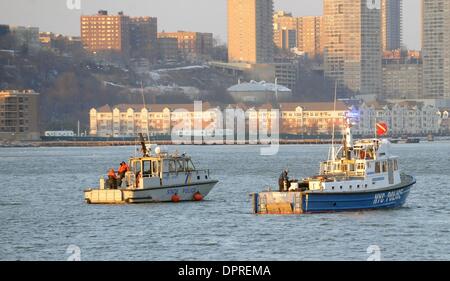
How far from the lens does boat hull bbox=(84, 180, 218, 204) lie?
57.0 metres

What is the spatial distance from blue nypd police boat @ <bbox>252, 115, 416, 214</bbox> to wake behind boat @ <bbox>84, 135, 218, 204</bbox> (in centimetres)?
667

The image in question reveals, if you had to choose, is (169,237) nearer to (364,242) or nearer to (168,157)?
(364,242)

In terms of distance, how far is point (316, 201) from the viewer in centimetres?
4894

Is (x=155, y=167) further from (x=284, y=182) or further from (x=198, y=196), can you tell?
(x=284, y=182)

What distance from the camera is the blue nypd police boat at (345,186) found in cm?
4891

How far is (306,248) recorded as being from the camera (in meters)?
40.8

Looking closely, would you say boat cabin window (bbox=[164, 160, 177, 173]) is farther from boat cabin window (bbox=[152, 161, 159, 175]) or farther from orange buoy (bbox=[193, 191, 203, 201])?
orange buoy (bbox=[193, 191, 203, 201])

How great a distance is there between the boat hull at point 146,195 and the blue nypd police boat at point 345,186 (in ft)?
22.3

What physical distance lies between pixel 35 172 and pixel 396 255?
7235 cm

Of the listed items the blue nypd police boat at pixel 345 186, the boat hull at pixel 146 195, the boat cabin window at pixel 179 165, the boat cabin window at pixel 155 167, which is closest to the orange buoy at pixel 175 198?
the boat hull at pixel 146 195

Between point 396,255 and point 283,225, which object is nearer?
point 396,255

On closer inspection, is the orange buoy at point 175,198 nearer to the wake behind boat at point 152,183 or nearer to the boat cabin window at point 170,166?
the wake behind boat at point 152,183
